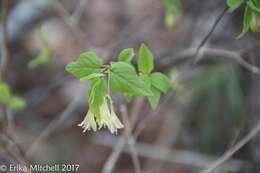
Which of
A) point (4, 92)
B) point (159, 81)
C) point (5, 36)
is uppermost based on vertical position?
point (5, 36)

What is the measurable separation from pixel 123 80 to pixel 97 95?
1.8 inches

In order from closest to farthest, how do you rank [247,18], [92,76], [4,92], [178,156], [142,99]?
[92,76] < [247,18] < [4,92] < [142,99] < [178,156]

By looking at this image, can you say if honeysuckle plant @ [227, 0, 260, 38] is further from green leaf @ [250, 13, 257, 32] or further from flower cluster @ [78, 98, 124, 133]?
flower cluster @ [78, 98, 124, 133]

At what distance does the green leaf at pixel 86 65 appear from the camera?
2.31 feet

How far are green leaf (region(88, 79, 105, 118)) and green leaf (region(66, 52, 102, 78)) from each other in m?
0.04

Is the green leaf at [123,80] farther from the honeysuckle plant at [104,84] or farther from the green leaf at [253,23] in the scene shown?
the green leaf at [253,23]


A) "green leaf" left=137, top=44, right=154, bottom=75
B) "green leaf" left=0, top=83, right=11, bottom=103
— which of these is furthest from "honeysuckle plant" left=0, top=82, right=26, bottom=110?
"green leaf" left=137, top=44, right=154, bottom=75

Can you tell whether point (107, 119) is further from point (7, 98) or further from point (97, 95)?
point (7, 98)

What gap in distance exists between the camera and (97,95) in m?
0.67

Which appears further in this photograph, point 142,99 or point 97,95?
point 142,99

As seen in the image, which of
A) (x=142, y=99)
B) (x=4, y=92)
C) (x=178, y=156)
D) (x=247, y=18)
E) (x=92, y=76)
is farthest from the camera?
(x=178, y=156)

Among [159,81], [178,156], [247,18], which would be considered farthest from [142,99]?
[247,18]

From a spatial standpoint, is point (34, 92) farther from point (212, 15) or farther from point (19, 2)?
point (212, 15)

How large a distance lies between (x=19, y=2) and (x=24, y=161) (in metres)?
1.41
